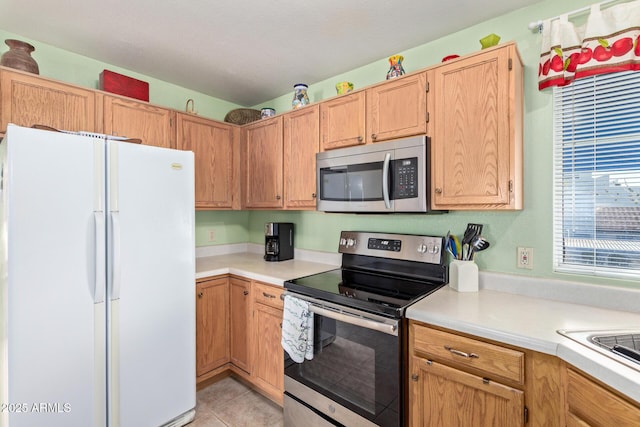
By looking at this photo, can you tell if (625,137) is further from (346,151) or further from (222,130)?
(222,130)

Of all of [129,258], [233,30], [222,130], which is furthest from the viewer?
[222,130]

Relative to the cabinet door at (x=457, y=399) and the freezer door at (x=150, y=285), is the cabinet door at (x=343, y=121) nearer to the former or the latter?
the freezer door at (x=150, y=285)

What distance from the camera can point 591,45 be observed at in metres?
1.42

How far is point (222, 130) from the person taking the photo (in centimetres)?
273

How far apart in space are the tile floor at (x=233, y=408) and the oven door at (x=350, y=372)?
0.88ft

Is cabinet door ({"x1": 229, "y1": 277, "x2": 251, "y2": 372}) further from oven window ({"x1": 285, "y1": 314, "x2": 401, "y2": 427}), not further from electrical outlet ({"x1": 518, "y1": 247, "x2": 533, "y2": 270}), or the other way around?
electrical outlet ({"x1": 518, "y1": 247, "x2": 533, "y2": 270})

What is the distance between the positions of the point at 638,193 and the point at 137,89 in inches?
123

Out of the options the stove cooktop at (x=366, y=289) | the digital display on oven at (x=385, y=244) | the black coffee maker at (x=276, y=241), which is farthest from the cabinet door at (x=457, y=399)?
the black coffee maker at (x=276, y=241)

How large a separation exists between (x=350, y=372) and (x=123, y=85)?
8.11 feet

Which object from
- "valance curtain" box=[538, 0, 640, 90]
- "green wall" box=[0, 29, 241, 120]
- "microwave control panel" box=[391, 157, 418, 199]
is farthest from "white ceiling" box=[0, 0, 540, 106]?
"microwave control panel" box=[391, 157, 418, 199]

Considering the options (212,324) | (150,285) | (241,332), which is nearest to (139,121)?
(150,285)

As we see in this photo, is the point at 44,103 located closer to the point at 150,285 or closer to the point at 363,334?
the point at 150,285

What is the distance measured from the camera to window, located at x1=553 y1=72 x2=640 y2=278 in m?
1.41

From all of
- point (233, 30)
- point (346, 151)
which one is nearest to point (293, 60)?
point (233, 30)
